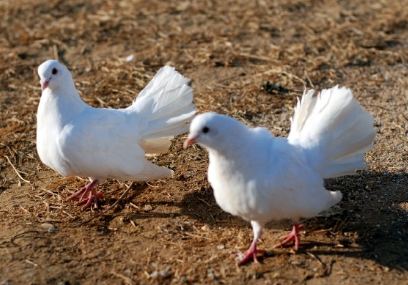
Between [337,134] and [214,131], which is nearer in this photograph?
[214,131]

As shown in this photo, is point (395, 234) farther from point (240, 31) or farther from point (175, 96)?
point (240, 31)

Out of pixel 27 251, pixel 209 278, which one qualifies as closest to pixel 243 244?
pixel 209 278

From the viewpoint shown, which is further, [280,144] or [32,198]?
[32,198]

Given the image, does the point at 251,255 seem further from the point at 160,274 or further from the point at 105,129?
the point at 105,129

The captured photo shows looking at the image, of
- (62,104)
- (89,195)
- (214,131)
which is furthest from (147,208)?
(214,131)

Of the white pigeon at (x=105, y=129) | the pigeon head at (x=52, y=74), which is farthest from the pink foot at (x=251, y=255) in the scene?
the pigeon head at (x=52, y=74)

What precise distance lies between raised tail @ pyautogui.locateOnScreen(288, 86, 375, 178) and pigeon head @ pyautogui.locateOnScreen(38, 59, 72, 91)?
209 cm

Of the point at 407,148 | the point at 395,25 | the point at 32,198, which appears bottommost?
the point at 32,198

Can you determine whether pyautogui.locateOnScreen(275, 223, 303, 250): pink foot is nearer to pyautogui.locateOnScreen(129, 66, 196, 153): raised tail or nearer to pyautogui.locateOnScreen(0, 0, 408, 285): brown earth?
pyautogui.locateOnScreen(0, 0, 408, 285): brown earth

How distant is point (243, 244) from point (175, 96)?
1.46 metres

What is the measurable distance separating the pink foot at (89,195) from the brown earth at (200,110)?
125mm

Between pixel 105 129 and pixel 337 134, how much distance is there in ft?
6.38

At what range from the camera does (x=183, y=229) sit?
16.4ft

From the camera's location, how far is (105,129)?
16.7ft
